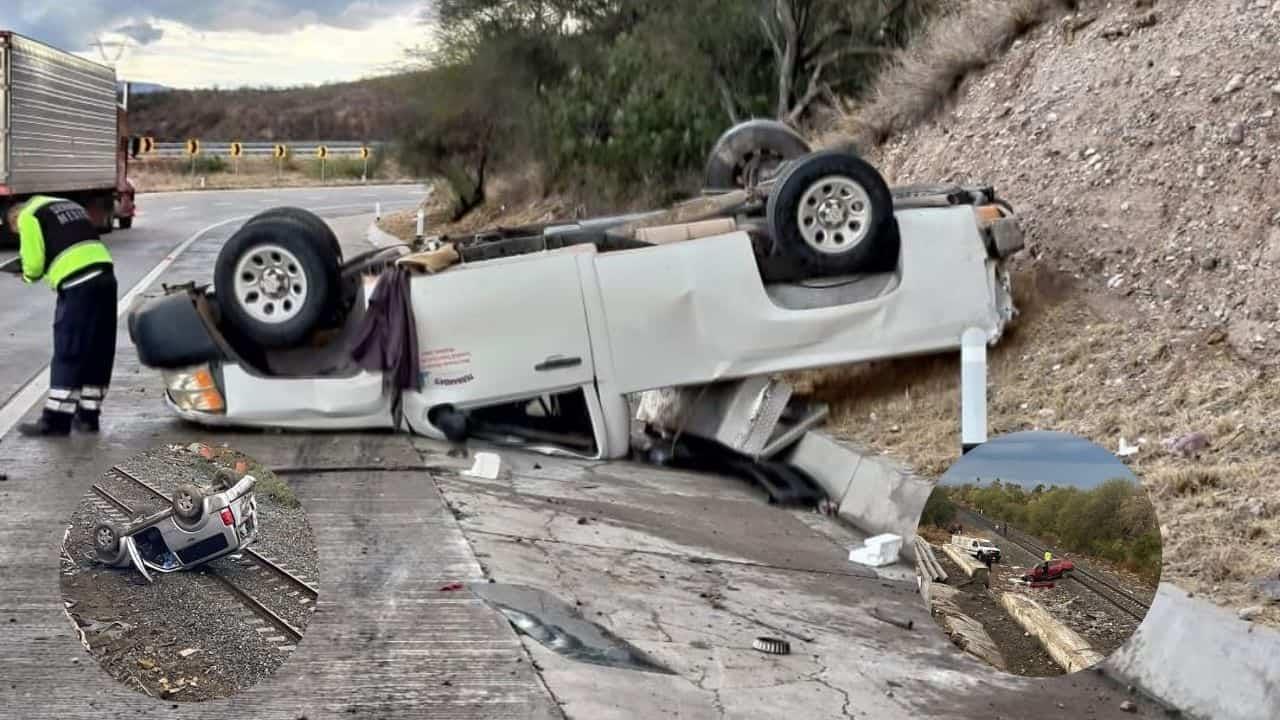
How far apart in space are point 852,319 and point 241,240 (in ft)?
12.5

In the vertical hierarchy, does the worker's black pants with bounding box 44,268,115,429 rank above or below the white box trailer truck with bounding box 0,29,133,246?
below

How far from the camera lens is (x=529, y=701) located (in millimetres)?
5160

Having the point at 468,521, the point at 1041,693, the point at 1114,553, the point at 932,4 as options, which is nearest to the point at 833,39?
the point at 932,4

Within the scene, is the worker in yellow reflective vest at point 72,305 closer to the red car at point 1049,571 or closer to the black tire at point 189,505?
the black tire at point 189,505

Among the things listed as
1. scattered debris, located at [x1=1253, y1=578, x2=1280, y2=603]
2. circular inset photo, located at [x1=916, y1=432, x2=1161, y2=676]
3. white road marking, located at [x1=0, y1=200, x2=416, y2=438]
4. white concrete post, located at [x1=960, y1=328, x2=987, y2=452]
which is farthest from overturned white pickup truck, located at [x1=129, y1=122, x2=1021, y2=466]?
circular inset photo, located at [x1=916, y1=432, x2=1161, y2=676]

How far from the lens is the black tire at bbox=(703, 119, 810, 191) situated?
41.8ft

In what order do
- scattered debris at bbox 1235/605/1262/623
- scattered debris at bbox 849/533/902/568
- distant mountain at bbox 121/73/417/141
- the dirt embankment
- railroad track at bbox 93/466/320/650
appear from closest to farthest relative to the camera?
railroad track at bbox 93/466/320/650
scattered debris at bbox 1235/605/1262/623
the dirt embankment
scattered debris at bbox 849/533/902/568
distant mountain at bbox 121/73/417/141

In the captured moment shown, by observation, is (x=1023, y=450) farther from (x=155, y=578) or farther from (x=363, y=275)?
(x=363, y=275)

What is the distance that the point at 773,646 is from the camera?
6.02m

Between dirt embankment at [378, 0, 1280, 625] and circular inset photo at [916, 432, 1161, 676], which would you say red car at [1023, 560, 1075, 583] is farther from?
dirt embankment at [378, 0, 1280, 625]

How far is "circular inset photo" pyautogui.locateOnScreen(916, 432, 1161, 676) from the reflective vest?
747cm

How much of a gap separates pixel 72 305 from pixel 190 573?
21.6ft

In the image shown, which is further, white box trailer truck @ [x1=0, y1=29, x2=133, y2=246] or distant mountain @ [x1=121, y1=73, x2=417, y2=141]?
distant mountain @ [x1=121, y1=73, x2=417, y2=141]

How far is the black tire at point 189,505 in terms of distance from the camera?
12.4ft
